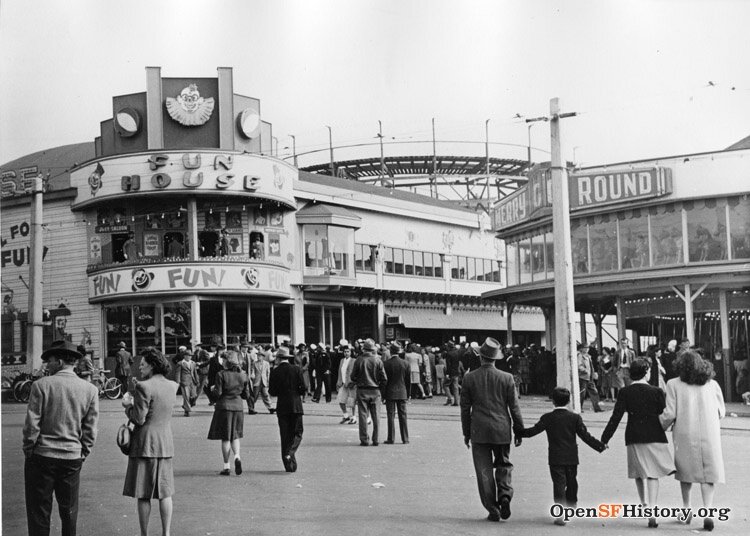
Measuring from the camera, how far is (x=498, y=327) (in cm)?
4819

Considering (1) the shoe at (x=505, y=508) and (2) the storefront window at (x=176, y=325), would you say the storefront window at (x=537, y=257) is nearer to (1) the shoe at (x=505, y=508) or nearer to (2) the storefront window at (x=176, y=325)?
(2) the storefront window at (x=176, y=325)

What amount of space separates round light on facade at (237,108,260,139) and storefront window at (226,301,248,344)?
6.41m

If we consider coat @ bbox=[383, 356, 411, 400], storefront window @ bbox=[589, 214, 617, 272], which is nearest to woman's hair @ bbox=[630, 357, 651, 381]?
coat @ bbox=[383, 356, 411, 400]

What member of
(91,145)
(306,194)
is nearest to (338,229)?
(306,194)

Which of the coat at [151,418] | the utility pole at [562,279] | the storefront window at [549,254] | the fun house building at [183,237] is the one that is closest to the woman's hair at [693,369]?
the coat at [151,418]

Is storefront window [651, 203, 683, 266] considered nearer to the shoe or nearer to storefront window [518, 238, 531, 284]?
storefront window [518, 238, 531, 284]

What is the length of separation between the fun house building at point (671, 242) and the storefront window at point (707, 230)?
3 cm

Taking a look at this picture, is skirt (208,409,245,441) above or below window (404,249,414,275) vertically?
below

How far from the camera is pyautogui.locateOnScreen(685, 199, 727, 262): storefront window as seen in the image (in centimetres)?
2425

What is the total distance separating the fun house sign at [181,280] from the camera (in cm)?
3281

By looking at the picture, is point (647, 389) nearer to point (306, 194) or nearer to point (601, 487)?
point (601, 487)

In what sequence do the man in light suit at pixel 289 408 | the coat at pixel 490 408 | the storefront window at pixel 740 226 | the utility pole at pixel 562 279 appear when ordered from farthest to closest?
the storefront window at pixel 740 226, the utility pole at pixel 562 279, the man in light suit at pixel 289 408, the coat at pixel 490 408

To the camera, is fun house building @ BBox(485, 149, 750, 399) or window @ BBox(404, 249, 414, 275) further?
window @ BBox(404, 249, 414, 275)

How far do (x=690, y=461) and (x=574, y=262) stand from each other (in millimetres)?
19609
